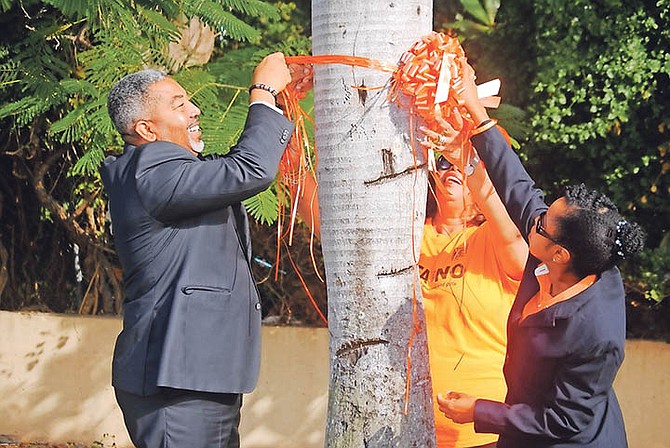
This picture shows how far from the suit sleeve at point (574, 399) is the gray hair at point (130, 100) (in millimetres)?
1509

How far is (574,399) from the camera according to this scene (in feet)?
8.74

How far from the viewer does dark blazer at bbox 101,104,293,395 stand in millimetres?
2947

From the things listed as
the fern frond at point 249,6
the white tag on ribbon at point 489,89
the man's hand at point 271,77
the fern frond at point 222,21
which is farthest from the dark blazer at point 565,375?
the fern frond at point 249,6

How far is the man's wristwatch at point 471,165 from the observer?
3244 millimetres

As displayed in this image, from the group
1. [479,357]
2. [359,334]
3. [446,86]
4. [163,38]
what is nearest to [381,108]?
[446,86]

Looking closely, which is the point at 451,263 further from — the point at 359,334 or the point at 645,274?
the point at 645,274

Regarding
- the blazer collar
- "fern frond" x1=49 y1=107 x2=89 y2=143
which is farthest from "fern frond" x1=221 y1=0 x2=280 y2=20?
the blazer collar

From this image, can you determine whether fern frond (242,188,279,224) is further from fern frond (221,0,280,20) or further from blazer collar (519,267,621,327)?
blazer collar (519,267,621,327)

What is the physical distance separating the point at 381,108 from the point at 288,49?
8.87ft

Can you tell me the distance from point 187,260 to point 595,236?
1226 millimetres

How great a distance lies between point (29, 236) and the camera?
316 inches

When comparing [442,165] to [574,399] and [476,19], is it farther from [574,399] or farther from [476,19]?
[476,19]

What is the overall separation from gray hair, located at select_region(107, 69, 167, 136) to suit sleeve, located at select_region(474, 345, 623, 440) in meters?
1.51

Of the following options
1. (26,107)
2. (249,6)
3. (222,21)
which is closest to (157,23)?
(222,21)
